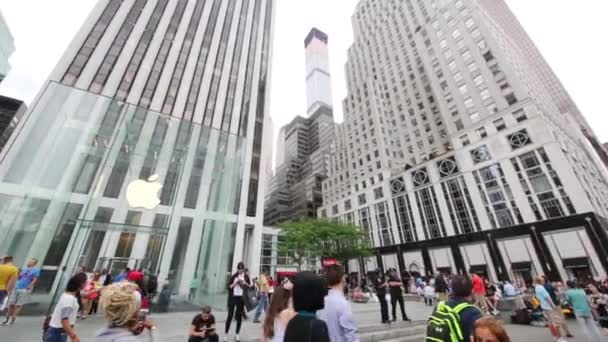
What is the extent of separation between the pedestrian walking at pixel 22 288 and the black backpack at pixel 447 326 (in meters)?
9.67

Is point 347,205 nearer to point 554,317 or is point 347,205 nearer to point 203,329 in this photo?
point 554,317

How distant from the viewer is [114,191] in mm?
10234

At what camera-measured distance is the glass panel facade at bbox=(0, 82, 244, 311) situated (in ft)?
26.6

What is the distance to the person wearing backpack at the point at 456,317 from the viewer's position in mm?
2643

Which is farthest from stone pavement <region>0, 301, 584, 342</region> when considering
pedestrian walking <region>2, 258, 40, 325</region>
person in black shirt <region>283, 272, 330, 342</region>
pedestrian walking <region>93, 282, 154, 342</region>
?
person in black shirt <region>283, 272, 330, 342</region>

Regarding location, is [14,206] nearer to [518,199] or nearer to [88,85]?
[88,85]

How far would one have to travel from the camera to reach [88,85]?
832 inches

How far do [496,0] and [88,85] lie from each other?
95.7 meters

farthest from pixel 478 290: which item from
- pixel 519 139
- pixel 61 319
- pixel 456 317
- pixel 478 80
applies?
pixel 478 80

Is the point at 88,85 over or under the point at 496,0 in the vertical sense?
under

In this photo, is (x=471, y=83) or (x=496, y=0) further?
→ (x=496, y=0)

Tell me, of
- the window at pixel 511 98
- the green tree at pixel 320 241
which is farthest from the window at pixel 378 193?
the window at pixel 511 98

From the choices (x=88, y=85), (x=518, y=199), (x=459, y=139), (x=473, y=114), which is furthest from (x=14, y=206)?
(x=473, y=114)

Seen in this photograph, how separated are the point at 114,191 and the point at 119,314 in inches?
426
